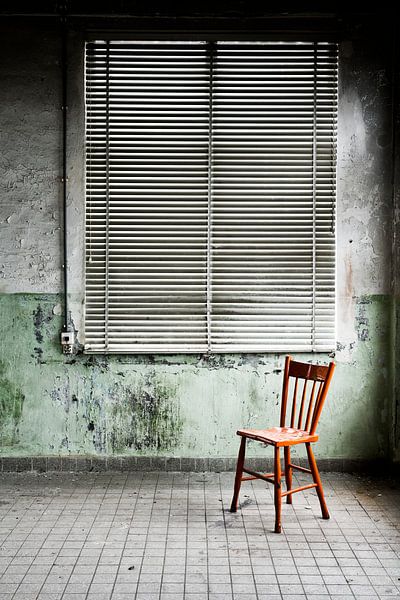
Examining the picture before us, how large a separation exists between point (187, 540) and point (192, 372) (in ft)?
5.13

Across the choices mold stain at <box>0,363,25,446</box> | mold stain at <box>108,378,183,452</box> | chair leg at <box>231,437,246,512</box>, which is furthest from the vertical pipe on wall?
chair leg at <box>231,437,246,512</box>

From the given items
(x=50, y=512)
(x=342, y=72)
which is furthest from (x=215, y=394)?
(x=342, y=72)

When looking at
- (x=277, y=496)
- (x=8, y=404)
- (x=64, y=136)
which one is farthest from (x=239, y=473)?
(x=64, y=136)

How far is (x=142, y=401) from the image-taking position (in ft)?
16.1

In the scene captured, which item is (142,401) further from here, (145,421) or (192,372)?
(192,372)

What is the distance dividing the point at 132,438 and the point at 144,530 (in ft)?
3.99

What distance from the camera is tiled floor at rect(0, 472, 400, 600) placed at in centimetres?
304

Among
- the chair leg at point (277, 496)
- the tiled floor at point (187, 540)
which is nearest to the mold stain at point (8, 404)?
the tiled floor at point (187, 540)

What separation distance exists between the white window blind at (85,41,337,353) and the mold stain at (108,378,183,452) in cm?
38

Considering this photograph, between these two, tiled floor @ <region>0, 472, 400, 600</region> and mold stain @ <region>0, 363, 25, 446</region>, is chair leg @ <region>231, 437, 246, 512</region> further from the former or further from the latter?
mold stain @ <region>0, 363, 25, 446</region>

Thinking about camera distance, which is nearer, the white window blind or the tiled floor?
the tiled floor

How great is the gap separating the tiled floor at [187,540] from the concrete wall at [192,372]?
0.30m

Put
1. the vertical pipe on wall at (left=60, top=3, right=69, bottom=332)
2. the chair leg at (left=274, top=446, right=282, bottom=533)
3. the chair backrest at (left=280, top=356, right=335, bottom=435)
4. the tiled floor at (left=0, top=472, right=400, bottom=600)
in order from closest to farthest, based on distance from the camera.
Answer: the tiled floor at (left=0, top=472, right=400, bottom=600) → the chair leg at (left=274, top=446, right=282, bottom=533) → the chair backrest at (left=280, top=356, right=335, bottom=435) → the vertical pipe on wall at (left=60, top=3, right=69, bottom=332)

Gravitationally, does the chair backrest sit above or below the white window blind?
below
